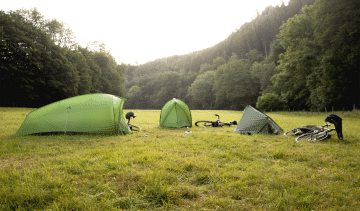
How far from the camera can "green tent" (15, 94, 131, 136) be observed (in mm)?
7426

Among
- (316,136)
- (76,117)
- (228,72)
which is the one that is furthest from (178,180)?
(228,72)

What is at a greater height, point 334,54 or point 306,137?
point 334,54

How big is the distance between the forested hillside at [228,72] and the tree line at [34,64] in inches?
1570

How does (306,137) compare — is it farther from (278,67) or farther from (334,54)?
(278,67)

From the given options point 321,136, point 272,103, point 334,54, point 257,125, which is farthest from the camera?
point 272,103

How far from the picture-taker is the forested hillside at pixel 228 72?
53.3m

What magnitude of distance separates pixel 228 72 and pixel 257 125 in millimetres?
49899

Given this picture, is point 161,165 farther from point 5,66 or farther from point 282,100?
point 282,100

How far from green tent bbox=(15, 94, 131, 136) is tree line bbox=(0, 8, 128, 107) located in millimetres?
25324

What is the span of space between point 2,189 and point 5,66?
32.0m

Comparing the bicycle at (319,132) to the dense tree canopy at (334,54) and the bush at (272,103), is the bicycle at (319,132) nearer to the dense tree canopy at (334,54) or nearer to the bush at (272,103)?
the dense tree canopy at (334,54)

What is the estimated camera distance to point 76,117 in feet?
25.1

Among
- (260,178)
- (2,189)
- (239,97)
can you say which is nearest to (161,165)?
(260,178)

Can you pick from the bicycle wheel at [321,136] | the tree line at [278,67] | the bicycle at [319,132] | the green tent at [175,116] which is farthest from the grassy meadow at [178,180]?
the tree line at [278,67]
